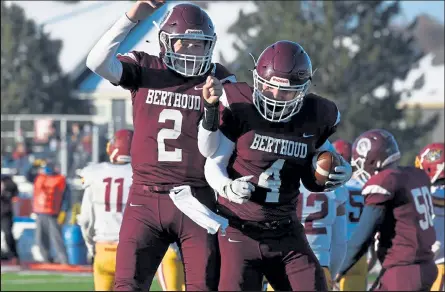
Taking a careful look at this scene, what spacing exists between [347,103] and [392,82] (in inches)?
93.2

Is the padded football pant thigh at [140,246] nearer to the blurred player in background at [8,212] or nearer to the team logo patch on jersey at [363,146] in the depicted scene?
the team logo patch on jersey at [363,146]

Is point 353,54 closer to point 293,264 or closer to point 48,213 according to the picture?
point 48,213

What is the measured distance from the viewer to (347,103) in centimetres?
2678

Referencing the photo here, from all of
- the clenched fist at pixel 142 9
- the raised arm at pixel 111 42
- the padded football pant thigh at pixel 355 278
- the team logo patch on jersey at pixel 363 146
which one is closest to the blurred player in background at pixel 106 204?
the team logo patch on jersey at pixel 363 146

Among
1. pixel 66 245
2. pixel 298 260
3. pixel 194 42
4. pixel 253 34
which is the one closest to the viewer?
pixel 298 260

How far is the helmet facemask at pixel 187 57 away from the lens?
19.8ft

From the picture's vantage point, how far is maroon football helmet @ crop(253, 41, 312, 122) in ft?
18.1

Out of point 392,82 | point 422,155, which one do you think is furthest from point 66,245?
point 392,82

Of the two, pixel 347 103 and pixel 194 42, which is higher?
pixel 194 42

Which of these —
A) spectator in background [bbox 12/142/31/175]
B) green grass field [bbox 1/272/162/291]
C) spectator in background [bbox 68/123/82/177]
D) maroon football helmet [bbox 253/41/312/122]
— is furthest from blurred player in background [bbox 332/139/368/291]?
spectator in background [bbox 12/142/31/175]

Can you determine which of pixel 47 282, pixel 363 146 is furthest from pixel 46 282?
pixel 363 146

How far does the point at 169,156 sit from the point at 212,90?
83 centimetres

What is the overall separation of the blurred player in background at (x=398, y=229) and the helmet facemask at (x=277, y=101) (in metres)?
1.47

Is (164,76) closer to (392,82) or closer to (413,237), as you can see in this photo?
(413,237)
